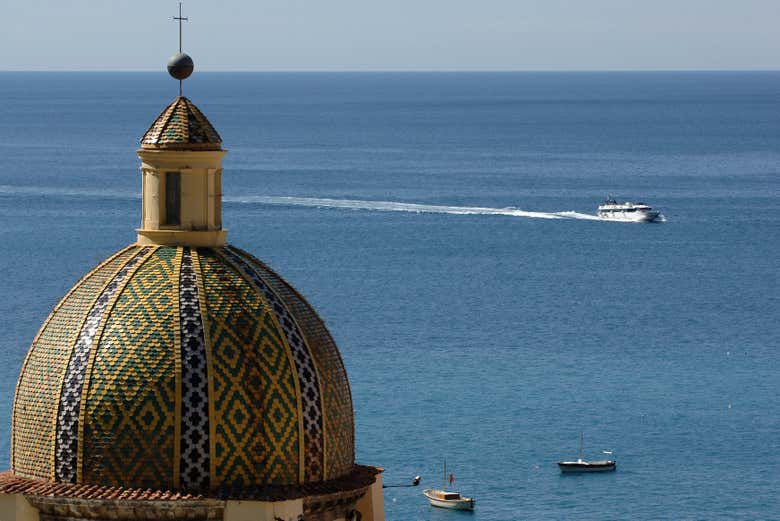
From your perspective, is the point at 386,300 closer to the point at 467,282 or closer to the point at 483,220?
the point at 467,282

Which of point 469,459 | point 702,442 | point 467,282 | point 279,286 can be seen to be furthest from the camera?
point 467,282

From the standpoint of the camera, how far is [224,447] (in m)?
17.5

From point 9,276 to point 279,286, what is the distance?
9580cm

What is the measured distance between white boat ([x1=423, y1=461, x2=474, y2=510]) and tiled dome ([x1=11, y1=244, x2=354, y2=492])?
52933 millimetres

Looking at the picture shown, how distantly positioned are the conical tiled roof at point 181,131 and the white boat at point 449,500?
5321 cm

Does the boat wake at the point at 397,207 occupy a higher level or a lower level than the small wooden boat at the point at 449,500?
higher

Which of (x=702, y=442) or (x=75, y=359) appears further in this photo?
(x=702, y=442)

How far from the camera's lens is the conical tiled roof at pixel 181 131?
743 inches

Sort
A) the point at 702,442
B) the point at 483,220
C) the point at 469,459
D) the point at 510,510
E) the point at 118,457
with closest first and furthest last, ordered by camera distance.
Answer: the point at 118,457 → the point at 510,510 → the point at 469,459 → the point at 702,442 → the point at 483,220

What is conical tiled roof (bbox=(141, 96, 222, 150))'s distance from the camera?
1888 centimetres

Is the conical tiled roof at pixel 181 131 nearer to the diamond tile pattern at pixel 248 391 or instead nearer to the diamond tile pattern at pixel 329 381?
the diamond tile pattern at pixel 329 381

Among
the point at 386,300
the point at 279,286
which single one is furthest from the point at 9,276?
the point at 279,286

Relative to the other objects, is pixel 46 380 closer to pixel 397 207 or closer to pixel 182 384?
pixel 182 384
